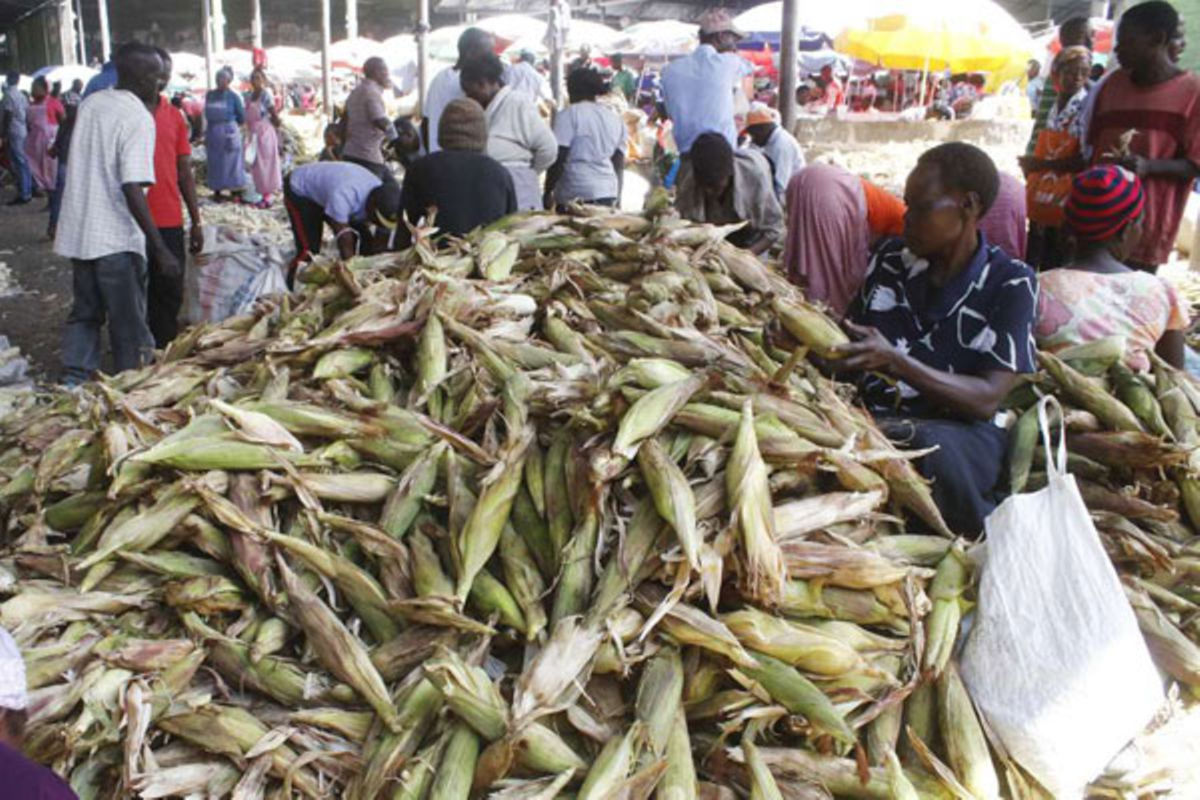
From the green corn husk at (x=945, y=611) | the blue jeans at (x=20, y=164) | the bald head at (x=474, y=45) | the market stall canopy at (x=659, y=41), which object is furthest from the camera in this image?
the market stall canopy at (x=659, y=41)

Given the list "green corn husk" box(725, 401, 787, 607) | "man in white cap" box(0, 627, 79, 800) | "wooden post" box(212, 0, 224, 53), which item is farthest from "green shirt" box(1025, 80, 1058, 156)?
"wooden post" box(212, 0, 224, 53)

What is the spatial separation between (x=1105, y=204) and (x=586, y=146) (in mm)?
4208

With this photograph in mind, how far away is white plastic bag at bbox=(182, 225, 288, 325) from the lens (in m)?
5.37

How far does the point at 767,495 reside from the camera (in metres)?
1.89

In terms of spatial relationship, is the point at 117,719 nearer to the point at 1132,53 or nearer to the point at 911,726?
the point at 911,726

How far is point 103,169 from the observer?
4988 mm

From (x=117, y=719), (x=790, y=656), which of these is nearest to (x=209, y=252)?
(x=117, y=719)

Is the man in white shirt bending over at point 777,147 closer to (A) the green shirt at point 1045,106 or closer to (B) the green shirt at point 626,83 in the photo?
(A) the green shirt at point 1045,106

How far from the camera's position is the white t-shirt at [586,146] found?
6910mm

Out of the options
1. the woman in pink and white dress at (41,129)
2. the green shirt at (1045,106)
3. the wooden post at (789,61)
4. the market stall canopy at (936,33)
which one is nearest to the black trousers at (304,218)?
the wooden post at (789,61)

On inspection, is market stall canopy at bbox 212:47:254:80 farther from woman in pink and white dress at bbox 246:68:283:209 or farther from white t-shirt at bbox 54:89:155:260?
white t-shirt at bbox 54:89:155:260

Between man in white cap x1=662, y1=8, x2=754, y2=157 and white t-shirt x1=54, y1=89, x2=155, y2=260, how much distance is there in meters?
3.13

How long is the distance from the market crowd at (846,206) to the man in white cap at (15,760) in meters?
1.81

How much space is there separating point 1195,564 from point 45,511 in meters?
2.56
